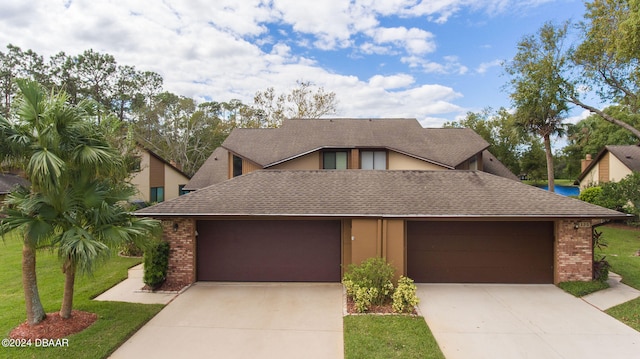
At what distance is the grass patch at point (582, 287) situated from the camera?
342 inches

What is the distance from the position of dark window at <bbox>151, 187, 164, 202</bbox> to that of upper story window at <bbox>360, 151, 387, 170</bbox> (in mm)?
18733

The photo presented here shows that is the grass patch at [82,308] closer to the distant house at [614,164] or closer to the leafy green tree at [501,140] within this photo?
the distant house at [614,164]

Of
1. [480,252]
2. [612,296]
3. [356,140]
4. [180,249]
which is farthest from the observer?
[356,140]

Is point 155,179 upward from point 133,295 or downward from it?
upward

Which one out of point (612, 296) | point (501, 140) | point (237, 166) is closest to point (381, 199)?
point (612, 296)

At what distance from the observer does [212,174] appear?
63.7ft

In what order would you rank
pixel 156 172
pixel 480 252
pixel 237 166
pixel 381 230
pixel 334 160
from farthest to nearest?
pixel 156 172
pixel 237 166
pixel 334 160
pixel 480 252
pixel 381 230

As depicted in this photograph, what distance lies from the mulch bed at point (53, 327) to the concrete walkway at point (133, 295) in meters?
1.50

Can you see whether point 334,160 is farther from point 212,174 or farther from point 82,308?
point 82,308

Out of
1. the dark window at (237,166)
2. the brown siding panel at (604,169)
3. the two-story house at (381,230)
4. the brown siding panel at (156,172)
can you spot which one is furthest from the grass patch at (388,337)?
the brown siding panel at (604,169)

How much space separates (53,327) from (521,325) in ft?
32.5

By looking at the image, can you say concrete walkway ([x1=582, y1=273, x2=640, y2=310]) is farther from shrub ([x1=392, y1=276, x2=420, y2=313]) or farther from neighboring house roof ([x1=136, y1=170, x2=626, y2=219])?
shrub ([x1=392, y1=276, x2=420, y2=313])

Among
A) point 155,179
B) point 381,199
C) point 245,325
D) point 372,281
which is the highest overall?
point 155,179

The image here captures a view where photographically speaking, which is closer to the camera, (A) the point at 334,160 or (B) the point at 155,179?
(A) the point at 334,160
